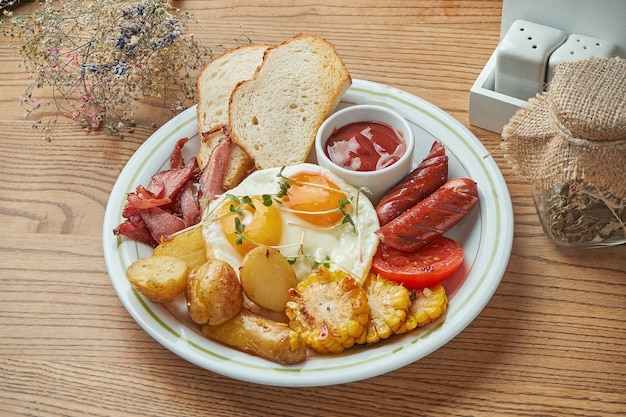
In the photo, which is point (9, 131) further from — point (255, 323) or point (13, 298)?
point (255, 323)

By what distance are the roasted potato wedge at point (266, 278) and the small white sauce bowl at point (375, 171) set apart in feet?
1.50

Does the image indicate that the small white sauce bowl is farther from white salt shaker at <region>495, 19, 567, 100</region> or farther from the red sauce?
white salt shaker at <region>495, 19, 567, 100</region>

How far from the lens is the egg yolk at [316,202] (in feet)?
8.34

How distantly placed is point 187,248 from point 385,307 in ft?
2.38

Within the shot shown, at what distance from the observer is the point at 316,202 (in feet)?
8.37

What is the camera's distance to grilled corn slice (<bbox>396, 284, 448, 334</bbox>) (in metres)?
2.27

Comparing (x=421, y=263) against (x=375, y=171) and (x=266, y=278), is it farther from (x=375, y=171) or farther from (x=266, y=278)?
(x=266, y=278)

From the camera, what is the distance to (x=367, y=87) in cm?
307

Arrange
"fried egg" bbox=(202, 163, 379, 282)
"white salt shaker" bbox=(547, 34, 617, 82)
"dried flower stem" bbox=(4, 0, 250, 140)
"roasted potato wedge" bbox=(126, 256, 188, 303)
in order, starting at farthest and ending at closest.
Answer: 1. "dried flower stem" bbox=(4, 0, 250, 140)
2. "white salt shaker" bbox=(547, 34, 617, 82)
3. "fried egg" bbox=(202, 163, 379, 282)
4. "roasted potato wedge" bbox=(126, 256, 188, 303)

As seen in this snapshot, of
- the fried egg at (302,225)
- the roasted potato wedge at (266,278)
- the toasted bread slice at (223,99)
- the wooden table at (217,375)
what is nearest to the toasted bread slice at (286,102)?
the toasted bread slice at (223,99)

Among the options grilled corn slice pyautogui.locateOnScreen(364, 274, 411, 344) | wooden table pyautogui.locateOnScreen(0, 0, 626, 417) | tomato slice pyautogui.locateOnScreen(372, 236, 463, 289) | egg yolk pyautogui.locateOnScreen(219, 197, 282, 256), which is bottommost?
wooden table pyautogui.locateOnScreen(0, 0, 626, 417)

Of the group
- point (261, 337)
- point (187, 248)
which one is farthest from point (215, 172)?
point (261, 337)

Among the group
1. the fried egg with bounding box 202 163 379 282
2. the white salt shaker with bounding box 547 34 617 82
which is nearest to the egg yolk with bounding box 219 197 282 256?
the fried egg with bounding box 202 163 379 282

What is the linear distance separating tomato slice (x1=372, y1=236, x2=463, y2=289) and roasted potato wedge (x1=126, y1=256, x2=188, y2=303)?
65cm
